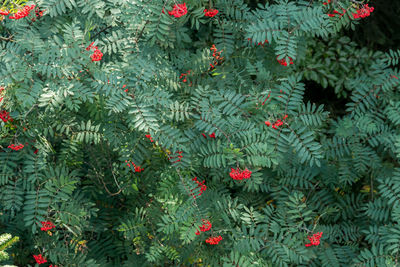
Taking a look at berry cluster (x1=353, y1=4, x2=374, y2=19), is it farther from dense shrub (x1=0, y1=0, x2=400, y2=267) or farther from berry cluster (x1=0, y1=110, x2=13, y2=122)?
berry cluster (x1=0, y1=110, x2=13, y2=122)

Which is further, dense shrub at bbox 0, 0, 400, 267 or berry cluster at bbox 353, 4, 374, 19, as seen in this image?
berry cluster at bbox 353, 4, 374, 19

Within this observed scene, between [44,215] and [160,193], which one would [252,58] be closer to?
[160,193]

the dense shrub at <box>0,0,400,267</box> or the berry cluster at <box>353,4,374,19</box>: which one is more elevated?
the berry cluster at <box>353,4,374,19</box>

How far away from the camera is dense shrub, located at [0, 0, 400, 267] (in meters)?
2.27

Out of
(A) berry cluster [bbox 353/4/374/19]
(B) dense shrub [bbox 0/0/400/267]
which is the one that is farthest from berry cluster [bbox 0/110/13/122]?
(A) berry cluster [bbox 353/4/374/19]

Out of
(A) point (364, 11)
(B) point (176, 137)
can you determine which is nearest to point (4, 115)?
(B) point (176, 137)

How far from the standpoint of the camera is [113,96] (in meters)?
2.16

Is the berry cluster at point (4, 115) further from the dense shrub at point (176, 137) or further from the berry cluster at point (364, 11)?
the berry cluster at point (364, 11)

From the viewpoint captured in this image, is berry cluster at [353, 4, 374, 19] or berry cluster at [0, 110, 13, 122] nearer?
berry cluster at [0, 110, 13, 122]

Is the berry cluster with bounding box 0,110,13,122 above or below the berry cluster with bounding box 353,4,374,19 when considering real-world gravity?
below

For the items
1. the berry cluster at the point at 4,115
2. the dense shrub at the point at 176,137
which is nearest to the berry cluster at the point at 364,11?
the dense shrub at the point at 176,137

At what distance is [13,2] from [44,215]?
1.17 meters

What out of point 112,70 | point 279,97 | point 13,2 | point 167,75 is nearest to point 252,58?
point 279,97

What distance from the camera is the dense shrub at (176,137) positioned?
2273mm
